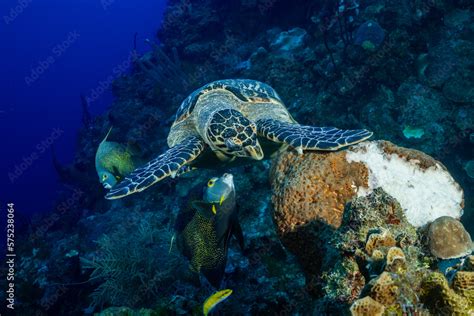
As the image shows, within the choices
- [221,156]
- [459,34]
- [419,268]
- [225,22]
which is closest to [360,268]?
[419,268]

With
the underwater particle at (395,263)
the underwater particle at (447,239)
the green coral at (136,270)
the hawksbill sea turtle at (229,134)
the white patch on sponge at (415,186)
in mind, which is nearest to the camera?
the underwater particle at (395,263)

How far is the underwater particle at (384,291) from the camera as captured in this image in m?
1.31

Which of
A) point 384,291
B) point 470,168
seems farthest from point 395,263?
point 470,168

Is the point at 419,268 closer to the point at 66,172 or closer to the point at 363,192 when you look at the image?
the point at 363,192

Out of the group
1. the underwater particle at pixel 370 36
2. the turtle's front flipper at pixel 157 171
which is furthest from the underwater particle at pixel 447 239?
the underwater particle at pixel 370 36

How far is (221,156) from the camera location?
4414mm

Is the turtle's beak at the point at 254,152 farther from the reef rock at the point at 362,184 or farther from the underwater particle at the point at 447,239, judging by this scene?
the underwater particle at the point at 447,239

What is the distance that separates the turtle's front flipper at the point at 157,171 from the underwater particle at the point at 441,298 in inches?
115

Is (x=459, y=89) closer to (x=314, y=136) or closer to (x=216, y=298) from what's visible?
(x=314, y=136)

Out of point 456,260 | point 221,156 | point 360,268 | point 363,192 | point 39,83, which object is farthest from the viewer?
point 39,83

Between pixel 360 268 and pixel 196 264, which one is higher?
pixel 360 268

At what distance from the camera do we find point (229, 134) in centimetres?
391

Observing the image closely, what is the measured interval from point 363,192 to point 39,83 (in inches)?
3569

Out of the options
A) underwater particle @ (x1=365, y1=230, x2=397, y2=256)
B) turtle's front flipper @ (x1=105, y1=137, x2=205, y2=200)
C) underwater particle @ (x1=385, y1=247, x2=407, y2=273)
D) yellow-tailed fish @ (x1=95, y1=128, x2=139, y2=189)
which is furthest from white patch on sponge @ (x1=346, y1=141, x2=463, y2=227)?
yellow-tailed fish @ (x1=95, y1=128, x2=139, y2=189)
